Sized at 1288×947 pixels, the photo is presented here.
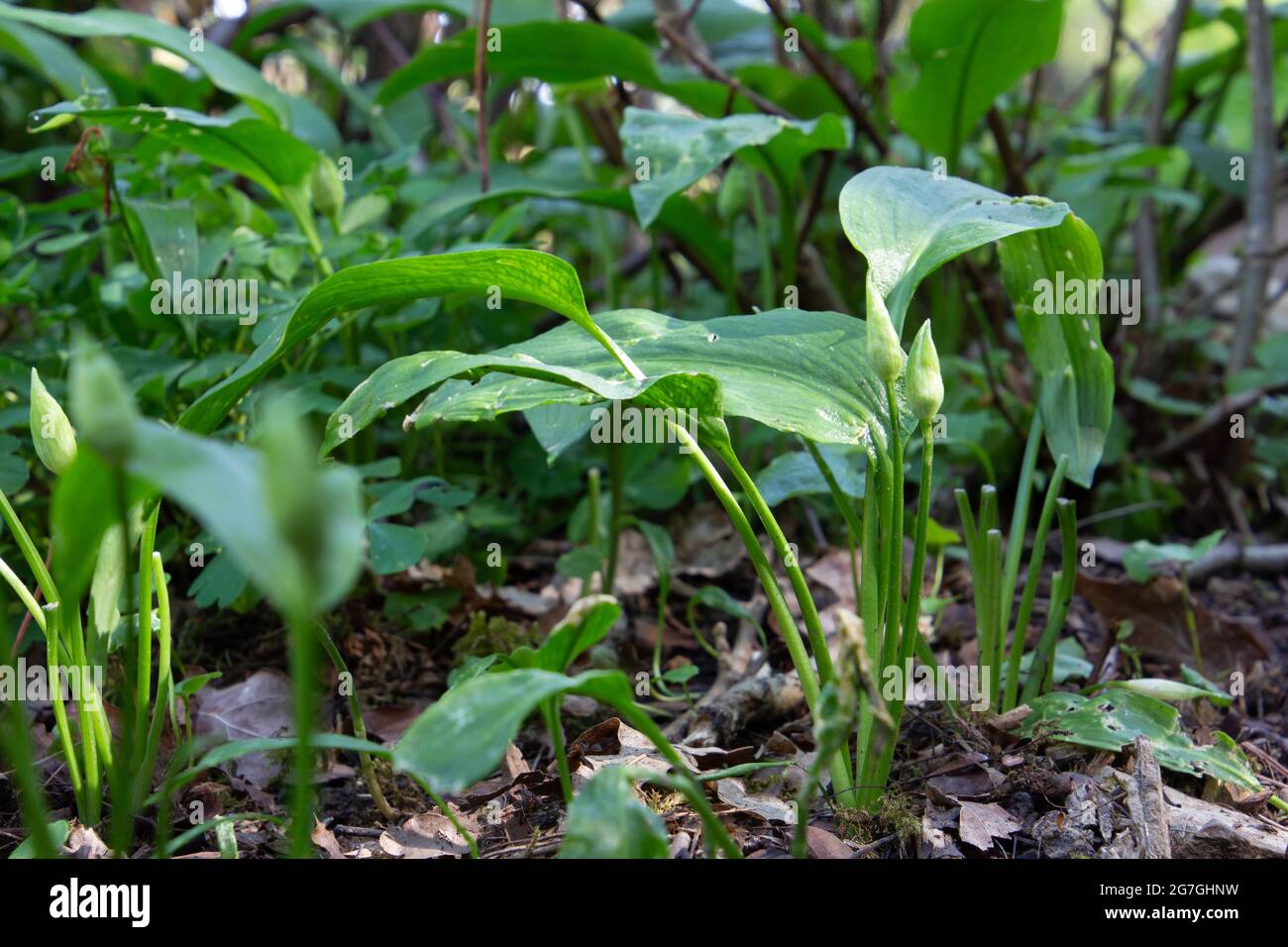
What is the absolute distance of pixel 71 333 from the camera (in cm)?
172

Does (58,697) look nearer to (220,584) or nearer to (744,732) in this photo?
(220,584)

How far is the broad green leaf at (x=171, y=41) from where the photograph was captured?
1.65 meters

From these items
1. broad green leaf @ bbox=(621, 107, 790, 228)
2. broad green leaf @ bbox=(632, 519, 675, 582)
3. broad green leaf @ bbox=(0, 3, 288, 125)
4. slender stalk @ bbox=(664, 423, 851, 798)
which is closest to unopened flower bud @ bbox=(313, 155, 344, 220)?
broad green leaf @ bbox=(0, 3, 288, 125)

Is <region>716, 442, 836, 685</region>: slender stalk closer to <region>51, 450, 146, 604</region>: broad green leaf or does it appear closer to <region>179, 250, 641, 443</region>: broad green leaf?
<region>179, 250, 641, 443</region>: broad green leaf

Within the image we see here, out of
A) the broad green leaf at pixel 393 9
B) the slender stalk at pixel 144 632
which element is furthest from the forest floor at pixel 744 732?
the broad green leaf at pixel 393 9

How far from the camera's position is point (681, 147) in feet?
4.95

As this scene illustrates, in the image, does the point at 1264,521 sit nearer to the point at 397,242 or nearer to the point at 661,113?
the point at 661,113

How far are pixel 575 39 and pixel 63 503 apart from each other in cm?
159

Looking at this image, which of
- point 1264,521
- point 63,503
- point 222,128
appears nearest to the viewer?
point 63,503

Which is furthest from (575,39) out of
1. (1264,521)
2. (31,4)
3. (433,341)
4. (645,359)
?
(31,4)

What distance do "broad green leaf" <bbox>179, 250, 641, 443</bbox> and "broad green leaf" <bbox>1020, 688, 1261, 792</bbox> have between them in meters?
0.64

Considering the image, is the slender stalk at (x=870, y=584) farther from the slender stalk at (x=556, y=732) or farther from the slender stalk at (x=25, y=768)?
the slender stalk at (x=25, y=768)

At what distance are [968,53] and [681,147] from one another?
2.62 feet

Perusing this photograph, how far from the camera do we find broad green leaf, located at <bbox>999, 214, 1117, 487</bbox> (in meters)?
1.20
